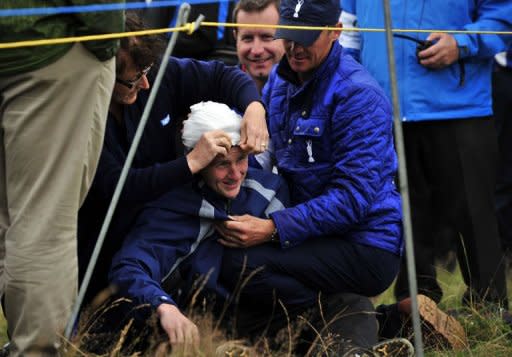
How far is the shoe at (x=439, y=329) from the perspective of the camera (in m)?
4.38

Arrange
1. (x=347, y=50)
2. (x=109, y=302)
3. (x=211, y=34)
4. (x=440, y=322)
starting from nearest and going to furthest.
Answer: (x=109, y=302) → (x=440, y=322) → (x=347, y=50) → (x=211, y=34)

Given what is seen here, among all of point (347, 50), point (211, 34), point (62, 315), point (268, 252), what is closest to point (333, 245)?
point (268, 252)

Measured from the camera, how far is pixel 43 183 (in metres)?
3.32

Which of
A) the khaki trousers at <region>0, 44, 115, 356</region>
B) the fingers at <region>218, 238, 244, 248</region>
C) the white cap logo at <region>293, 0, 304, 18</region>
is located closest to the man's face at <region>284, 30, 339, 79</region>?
the white cap logo at <region>293, 0, 304, 18</region>

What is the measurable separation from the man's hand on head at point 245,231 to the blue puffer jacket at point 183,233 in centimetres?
3

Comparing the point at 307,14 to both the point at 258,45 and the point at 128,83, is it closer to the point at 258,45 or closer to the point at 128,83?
the point at 128,83

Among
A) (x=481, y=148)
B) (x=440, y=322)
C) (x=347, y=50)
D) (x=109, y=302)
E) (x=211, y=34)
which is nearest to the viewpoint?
(x=109, y=302)

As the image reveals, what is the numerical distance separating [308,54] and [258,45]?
1097mm

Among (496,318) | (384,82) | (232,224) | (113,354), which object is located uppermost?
(384,82)

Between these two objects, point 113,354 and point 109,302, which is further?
point 109,302

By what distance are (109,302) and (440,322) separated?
1389 millimetres

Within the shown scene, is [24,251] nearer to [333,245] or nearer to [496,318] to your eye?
[333,245]

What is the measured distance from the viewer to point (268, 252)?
4.08m

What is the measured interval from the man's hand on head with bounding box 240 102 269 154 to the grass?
0.66m
